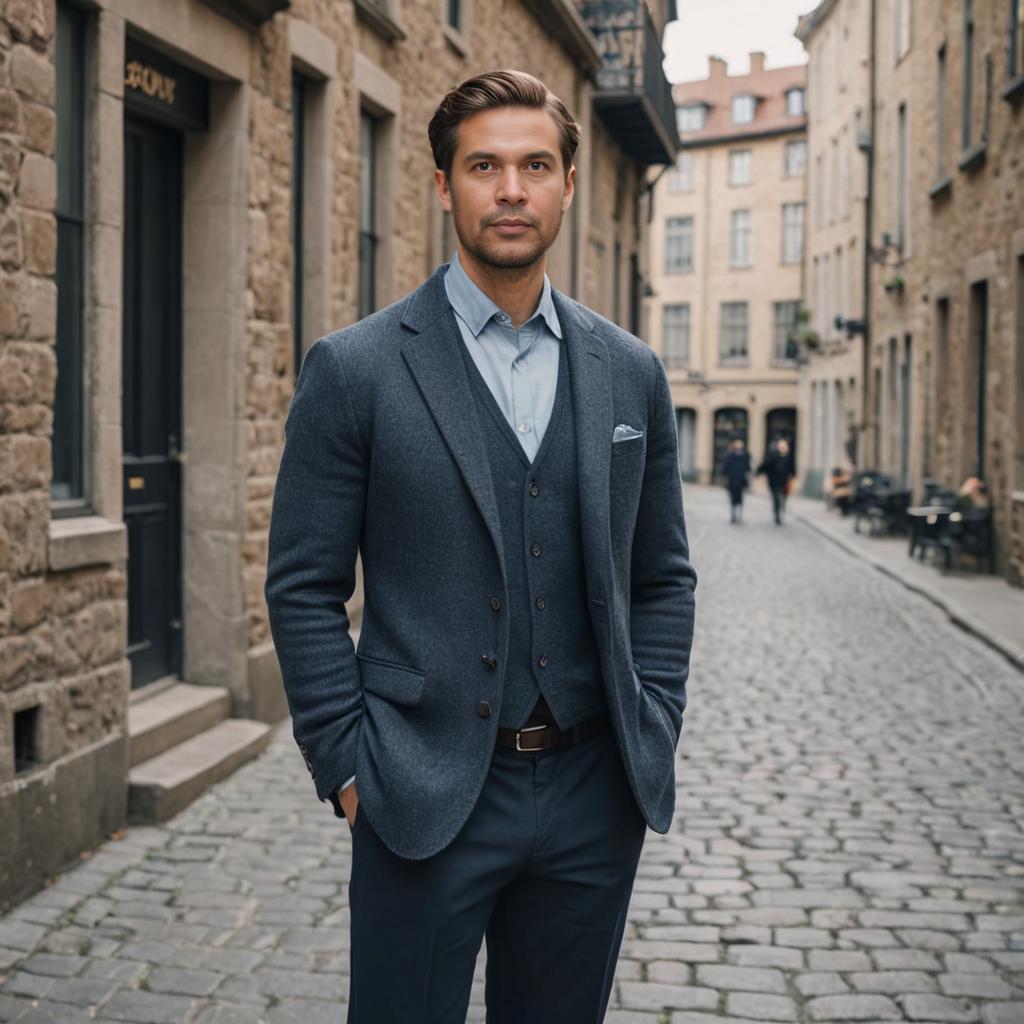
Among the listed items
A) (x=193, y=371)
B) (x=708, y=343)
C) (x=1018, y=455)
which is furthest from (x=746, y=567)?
(x=708, y=343)

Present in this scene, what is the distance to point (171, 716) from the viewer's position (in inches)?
265

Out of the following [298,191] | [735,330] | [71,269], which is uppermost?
[735,330]

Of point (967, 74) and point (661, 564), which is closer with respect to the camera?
point (661, 564)

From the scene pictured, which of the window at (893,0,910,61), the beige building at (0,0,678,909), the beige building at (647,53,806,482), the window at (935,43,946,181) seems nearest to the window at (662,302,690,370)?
the beige building at (647,53,806,482)

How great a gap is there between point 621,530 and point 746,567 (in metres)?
16.2

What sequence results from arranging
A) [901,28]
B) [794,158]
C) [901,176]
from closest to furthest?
1. [901,176]
2. [901,28]
3. [794,158]

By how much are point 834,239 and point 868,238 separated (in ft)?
29.5

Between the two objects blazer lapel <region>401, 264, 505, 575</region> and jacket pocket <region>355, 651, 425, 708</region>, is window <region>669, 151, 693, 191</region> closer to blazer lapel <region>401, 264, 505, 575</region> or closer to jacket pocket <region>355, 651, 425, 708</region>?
blazer lapel <region>401, 264, 505, 575</region>

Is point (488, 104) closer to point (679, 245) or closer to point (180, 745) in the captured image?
point (180, 745)

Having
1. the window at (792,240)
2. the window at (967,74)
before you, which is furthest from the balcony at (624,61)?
the window at (792,240)

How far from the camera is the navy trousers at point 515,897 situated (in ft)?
7.87

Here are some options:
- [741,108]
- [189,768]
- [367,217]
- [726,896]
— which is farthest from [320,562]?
[741,108]

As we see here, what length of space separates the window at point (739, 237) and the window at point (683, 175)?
8.44ft

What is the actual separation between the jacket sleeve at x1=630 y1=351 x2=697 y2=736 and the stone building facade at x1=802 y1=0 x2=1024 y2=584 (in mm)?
13310
